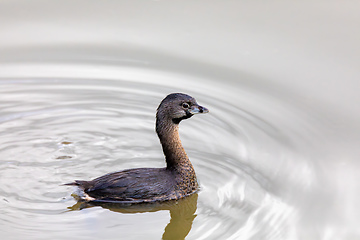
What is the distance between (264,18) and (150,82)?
236 centimetres

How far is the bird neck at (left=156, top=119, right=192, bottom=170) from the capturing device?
26.4ft

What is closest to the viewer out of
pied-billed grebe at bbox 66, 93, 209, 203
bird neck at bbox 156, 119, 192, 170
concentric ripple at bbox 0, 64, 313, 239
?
concentric ripple at bbox 0, 64, 313, 239

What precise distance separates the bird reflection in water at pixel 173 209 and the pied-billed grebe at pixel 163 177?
6 cm

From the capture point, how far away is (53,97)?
1002 cm

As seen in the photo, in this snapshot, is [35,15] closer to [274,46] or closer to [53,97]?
[53,97]

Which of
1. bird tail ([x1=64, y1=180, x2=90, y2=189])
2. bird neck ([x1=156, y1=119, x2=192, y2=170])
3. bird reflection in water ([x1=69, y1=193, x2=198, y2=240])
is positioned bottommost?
bird reflection in water ([x1=69, y1=193, x2=198, y2=240])

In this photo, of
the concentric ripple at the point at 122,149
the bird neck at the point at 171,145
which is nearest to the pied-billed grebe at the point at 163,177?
the bird neck at the point at 171,145

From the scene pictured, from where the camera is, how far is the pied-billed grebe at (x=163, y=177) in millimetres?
7719

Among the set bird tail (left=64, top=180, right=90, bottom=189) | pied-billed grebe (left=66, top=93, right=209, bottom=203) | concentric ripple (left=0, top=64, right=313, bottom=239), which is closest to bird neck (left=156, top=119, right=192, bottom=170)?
pied-billed grebe (left=66, top=93, right=209, bottom=203)

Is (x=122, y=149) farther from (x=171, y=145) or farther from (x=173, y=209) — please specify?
(x=173, y=209)

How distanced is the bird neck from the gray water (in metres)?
0.35

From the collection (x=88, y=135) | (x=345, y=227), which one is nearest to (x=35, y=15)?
(x=88, y=135)

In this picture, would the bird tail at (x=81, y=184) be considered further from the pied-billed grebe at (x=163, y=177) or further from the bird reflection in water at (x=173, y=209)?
the bird reflection in water at (x=173, y=209)

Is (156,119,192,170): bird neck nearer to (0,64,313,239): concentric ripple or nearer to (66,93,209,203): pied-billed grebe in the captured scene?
(66,93,209,203): pied-billed grebe
